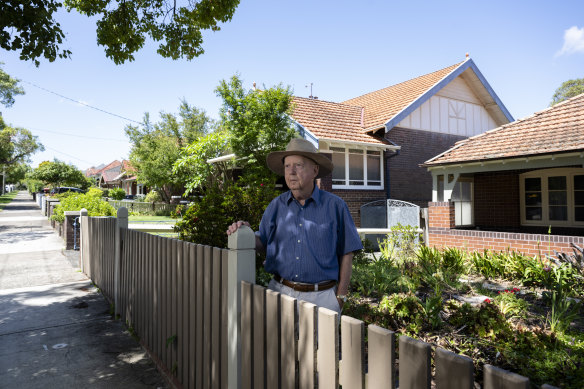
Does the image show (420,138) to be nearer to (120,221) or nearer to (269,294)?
(120,221)

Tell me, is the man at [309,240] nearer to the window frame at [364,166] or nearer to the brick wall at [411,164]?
the window frame at [364,166]

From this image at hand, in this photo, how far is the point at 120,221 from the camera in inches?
216

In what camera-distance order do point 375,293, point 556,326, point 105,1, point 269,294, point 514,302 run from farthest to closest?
point 105,1
point 375,293
point 514,302
point 556,326
point 269,294

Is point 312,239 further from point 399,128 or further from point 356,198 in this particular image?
point 399,128

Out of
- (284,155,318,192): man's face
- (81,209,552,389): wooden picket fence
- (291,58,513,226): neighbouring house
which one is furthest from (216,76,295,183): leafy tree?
(284,155,318,192): man's face

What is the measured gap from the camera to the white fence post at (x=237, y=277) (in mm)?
2506

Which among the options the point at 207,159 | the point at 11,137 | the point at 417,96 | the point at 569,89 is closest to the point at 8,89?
the point at 11,137

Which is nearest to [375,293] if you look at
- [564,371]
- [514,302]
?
[514,302]

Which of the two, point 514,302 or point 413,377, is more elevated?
point 413,377

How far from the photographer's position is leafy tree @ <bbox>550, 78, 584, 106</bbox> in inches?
1875

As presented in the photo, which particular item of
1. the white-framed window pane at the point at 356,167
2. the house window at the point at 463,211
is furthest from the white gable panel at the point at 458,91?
the house window at the point at 463,211

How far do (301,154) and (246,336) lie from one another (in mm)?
1256

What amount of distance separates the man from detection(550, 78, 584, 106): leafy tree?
186 feet

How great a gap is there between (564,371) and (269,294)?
2.37m
